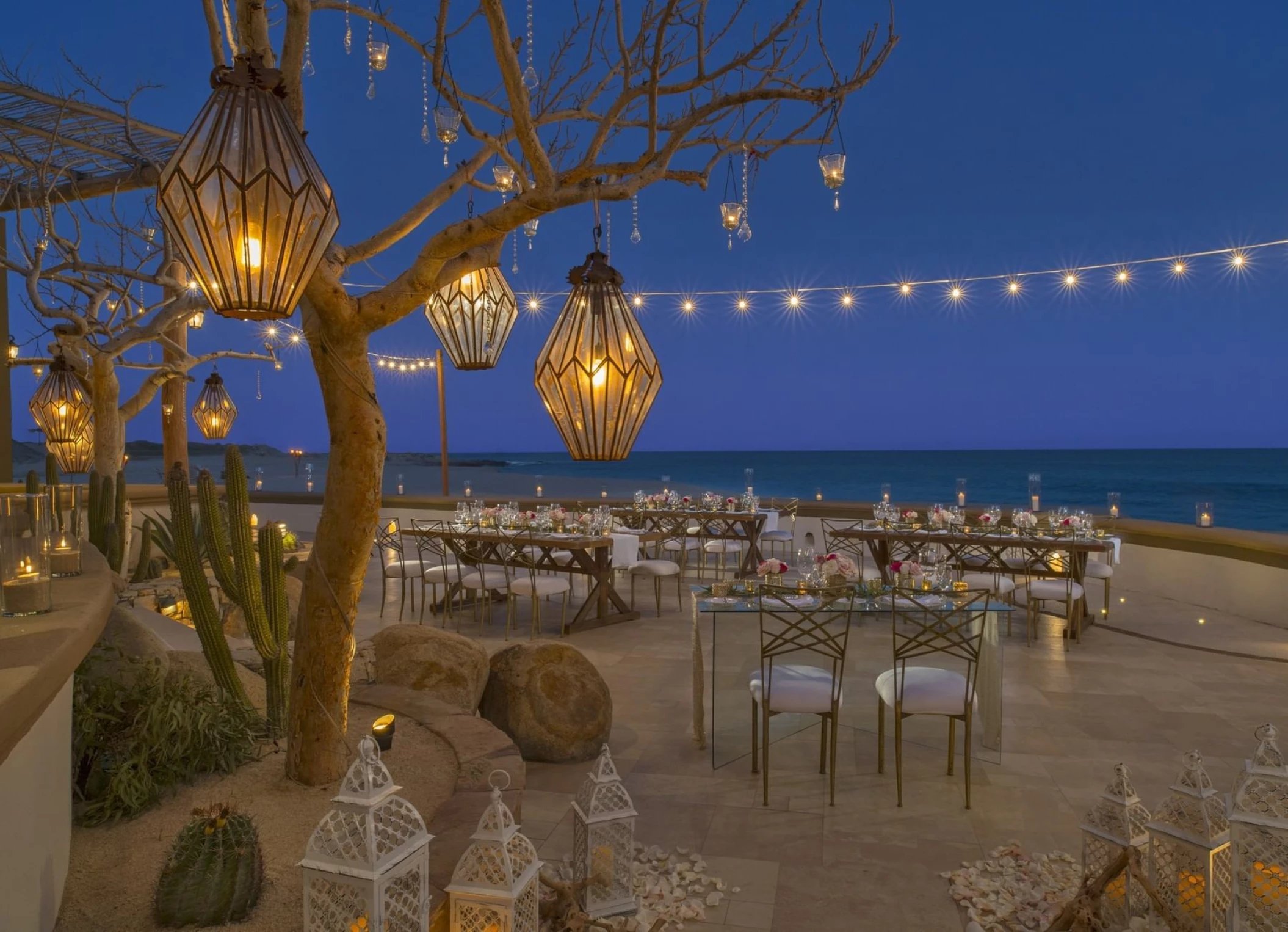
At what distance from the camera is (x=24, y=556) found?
1.82 m

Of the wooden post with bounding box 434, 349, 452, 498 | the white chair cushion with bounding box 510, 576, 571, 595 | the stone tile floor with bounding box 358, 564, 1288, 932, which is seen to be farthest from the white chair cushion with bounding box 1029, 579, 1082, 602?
the wooden post with bounding box 434, 349, 452, 498

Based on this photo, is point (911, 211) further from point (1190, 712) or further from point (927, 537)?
point (1190, 712)

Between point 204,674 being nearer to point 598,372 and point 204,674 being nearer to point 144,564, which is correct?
point 598,372

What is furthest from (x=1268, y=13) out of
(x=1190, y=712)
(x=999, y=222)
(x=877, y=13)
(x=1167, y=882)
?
(x=1167, y=882)

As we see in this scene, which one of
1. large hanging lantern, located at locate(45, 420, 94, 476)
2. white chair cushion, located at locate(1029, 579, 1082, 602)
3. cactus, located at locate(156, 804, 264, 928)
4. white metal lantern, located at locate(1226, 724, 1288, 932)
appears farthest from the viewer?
white chair cushion, located at locate(1029, 579, 1082, 602)

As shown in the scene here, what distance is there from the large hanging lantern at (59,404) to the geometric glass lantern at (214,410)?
1.92 m

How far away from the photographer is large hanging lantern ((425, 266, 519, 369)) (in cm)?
255

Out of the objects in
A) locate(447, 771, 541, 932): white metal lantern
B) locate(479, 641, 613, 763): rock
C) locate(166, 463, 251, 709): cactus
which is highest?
locate(166, 463, 251, 709): cactus

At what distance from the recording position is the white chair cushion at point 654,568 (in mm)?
7672

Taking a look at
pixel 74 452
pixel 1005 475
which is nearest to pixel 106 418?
pixel 74 452

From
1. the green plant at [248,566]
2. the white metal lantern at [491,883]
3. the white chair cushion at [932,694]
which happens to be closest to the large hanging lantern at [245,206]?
the white metal lantern at [491,883]

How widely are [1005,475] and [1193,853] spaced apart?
43.1m

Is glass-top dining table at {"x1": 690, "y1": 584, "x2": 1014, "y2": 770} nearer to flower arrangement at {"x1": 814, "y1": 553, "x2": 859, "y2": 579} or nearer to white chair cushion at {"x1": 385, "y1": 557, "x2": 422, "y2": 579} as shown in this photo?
flower arrangement at {"x1": 814, "y1": 553, "x2": 859, "y2": 579}

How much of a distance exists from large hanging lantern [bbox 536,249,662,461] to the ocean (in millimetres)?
20824
